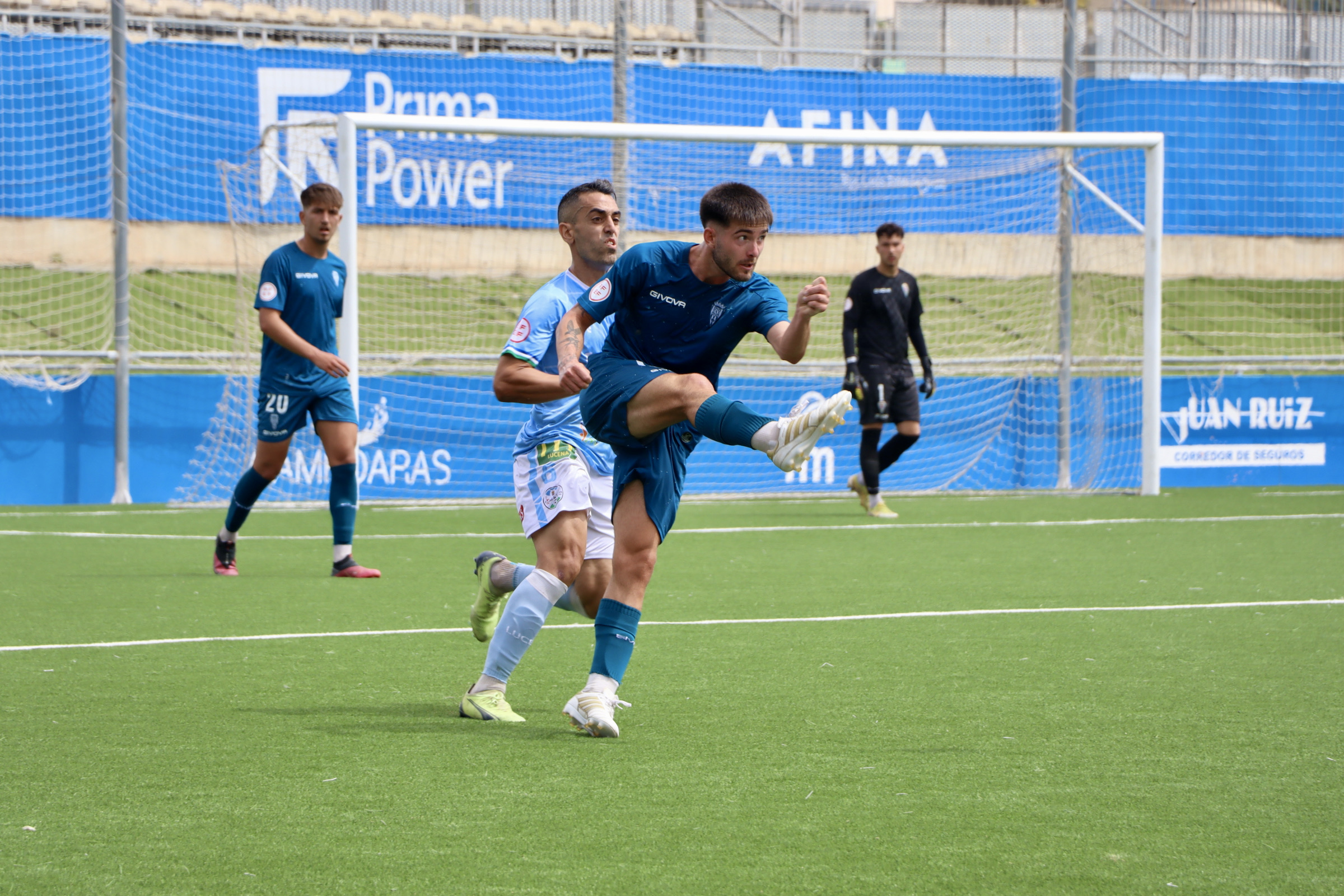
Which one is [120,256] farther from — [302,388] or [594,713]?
[594,713]

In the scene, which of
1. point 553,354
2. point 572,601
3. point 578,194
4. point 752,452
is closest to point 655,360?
point 553,354

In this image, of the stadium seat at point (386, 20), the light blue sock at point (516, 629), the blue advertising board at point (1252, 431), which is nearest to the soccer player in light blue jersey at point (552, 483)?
the light blue sock at point (516, 629)

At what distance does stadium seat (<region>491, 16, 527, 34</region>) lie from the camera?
21453mm

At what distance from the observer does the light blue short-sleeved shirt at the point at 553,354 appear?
15.5 feet

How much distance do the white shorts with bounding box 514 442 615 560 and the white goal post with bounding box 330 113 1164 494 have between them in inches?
229

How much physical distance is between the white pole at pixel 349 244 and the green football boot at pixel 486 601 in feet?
17.7

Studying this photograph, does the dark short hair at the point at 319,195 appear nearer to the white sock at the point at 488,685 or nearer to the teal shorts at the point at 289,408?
the teal shorts at the point at 289,408

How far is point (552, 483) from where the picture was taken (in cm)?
488

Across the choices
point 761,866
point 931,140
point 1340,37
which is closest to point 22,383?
point 931,140

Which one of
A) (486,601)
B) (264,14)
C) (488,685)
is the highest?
(264,14)

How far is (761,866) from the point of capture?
2965mm

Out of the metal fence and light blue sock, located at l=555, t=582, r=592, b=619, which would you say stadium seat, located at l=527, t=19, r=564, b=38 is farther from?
light blue sock, located at l=555, t=582, r=592, b=619

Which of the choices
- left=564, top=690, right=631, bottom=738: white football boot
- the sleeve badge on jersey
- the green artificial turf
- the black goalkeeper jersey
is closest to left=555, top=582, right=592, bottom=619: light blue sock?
the green artificial turf

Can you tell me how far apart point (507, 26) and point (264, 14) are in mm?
3650
